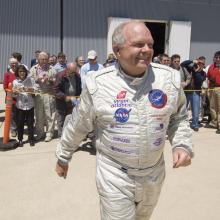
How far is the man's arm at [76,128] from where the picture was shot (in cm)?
247

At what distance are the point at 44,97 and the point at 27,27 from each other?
6453mm

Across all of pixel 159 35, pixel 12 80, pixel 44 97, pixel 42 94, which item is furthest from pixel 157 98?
pixel 159 35

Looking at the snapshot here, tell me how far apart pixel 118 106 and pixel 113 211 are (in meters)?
0.67

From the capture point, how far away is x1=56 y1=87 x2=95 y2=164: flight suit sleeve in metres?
2.47

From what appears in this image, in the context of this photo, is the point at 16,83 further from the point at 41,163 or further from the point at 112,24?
the point at 112,24

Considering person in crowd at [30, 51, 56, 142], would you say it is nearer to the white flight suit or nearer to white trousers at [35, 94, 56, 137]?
white trousers at [35, 94, 56, 137]

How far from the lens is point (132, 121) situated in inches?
92.2

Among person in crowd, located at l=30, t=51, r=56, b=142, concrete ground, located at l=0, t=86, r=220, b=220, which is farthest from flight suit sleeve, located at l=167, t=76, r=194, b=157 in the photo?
person in crowd, located at l=30, t=51, r=56, b=142

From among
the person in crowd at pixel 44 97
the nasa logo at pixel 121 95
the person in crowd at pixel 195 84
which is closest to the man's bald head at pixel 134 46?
the nasa logo at pixel 121 95

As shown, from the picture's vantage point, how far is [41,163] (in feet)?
19.1

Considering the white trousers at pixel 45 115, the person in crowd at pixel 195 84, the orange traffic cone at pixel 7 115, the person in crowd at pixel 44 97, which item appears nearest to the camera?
the orange traffic cone at pixel 7 115

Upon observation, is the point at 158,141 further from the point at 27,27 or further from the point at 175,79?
the point at 27,27

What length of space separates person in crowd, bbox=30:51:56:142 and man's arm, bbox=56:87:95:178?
461cm

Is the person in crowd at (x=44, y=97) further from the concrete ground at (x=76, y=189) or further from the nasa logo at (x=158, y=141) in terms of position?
the nasa logo at (x=158, y=141)
